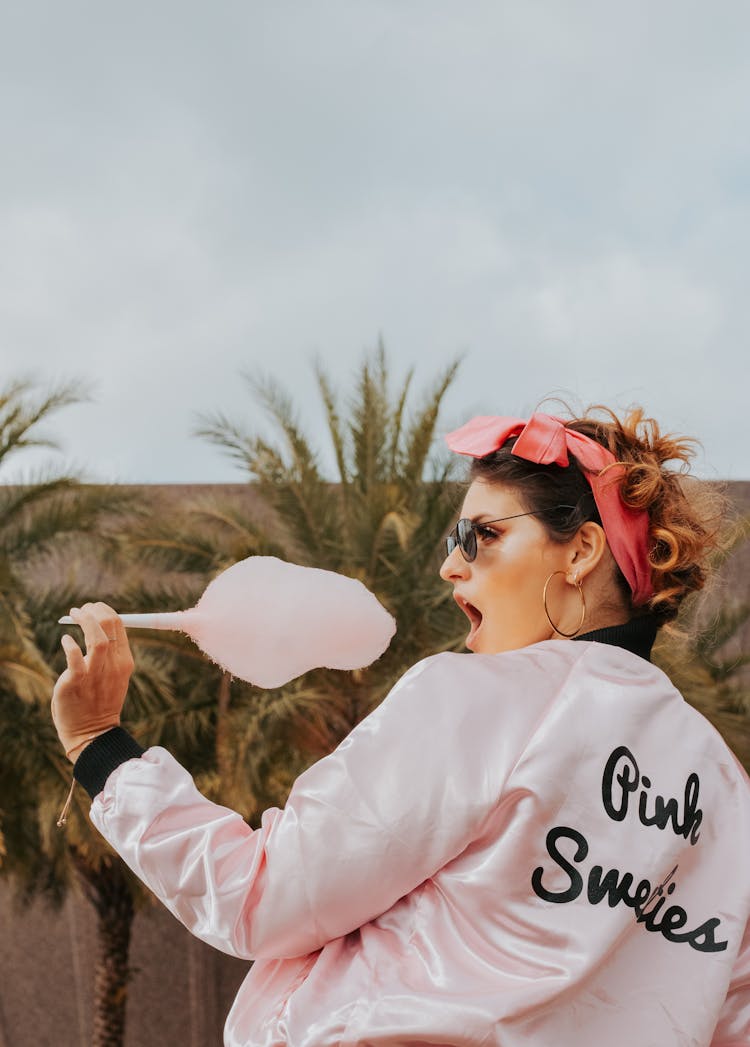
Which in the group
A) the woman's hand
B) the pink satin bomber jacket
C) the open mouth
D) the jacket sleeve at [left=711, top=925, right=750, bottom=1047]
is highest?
the open mouth

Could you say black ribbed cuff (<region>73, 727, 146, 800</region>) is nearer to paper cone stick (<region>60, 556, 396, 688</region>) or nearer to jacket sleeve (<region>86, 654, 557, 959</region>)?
jacket sleeve (<region>86, 654, 557, 959</region>)

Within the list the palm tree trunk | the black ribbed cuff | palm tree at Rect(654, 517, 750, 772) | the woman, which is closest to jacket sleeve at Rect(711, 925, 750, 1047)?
the woman

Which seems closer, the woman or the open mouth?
the woman

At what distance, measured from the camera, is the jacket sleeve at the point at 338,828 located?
5.52 feet

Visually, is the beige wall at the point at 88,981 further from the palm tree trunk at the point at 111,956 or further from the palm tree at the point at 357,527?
the palm tree at the point at 357,527

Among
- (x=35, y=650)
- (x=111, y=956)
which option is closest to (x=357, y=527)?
(x=35, y=650)

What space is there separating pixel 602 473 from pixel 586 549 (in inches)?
5.3

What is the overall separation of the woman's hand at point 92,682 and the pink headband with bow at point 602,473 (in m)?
0.70

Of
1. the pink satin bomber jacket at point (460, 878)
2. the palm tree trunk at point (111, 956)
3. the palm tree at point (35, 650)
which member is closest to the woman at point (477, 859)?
the pink satin bomber jacket at point (460, 878)

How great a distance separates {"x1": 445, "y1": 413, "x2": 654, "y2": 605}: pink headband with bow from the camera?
6.93ft

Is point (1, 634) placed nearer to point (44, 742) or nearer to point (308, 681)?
point (44, 742)

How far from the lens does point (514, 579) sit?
2098 millimetres

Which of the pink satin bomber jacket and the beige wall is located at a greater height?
the pink satin bomber jacket

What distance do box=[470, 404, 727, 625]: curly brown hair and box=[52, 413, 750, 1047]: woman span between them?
260mm
